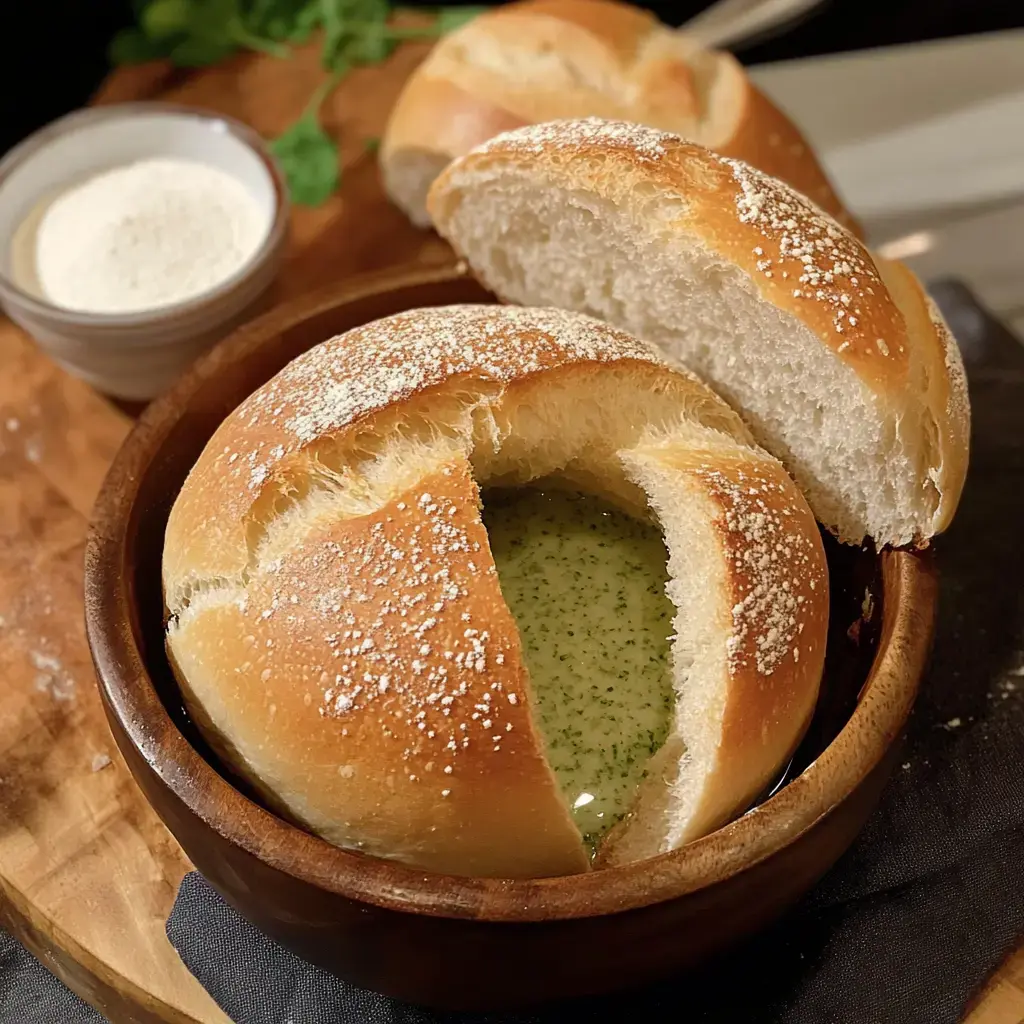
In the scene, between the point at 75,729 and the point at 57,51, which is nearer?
the point at 75,729

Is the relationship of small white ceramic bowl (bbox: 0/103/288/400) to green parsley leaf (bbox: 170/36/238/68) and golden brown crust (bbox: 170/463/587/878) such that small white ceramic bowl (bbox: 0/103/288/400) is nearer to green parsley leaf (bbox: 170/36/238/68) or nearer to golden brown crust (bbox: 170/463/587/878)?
green parsley leaf (bbox: 170/36/238/68)

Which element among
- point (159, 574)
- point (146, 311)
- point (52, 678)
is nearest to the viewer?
point (159, 574)

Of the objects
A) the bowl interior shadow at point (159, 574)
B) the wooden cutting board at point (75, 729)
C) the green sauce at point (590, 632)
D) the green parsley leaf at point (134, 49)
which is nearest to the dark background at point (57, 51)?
the green parsley leaf at point (134, 49)

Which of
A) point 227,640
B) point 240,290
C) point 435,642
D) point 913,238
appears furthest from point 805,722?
point 913,238

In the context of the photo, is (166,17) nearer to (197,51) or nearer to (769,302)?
(197,51)

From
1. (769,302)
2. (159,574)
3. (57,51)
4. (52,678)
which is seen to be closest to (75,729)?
(52,678)
